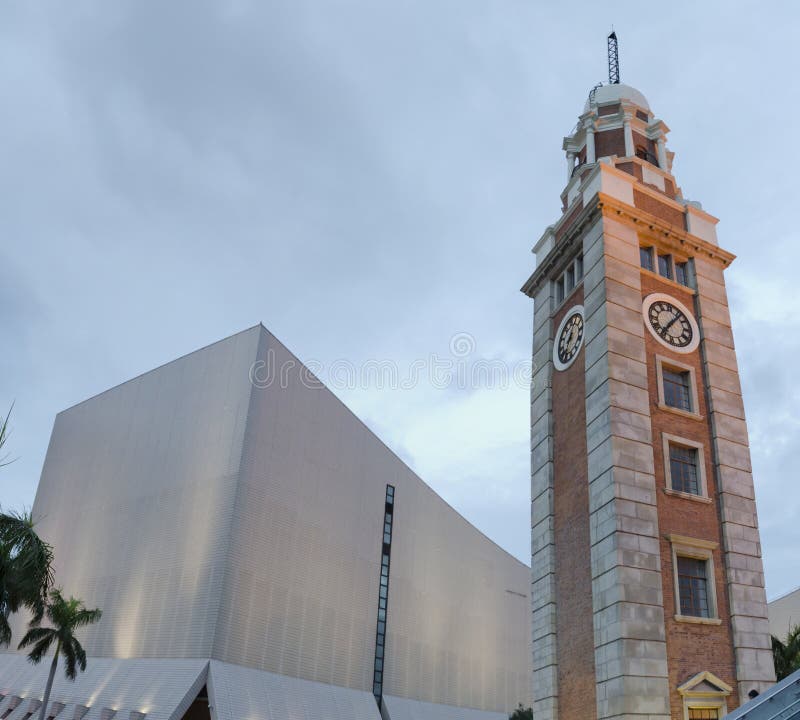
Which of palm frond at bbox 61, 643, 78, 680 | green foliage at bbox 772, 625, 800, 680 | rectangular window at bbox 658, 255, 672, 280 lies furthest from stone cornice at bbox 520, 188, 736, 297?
palm frond at bbox 61, 643, 78, 680

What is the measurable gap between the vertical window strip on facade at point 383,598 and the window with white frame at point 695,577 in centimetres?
3019

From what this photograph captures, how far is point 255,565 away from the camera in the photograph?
133 feet

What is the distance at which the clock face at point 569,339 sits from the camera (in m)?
24.5

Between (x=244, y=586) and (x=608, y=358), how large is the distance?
2500 centimetres

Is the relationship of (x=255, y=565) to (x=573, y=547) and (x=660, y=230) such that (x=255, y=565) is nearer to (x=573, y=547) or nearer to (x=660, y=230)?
(x=573, y=547)

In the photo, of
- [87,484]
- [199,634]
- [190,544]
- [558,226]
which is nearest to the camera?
[558,226]

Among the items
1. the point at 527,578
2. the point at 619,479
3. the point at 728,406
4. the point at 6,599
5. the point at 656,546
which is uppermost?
the point at 527,578

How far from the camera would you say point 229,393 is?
45.0 m

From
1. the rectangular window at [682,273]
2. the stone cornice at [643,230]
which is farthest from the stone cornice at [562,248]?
the rectangular window at [682,273]

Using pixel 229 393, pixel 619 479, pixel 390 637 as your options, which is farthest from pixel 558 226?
pixel 390 637

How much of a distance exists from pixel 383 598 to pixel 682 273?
30.2 meters

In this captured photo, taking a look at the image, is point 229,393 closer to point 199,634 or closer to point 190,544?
point 190,544

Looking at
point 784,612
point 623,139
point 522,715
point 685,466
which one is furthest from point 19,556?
point 784,612

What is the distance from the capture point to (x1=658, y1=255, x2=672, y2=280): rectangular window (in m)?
25.5
